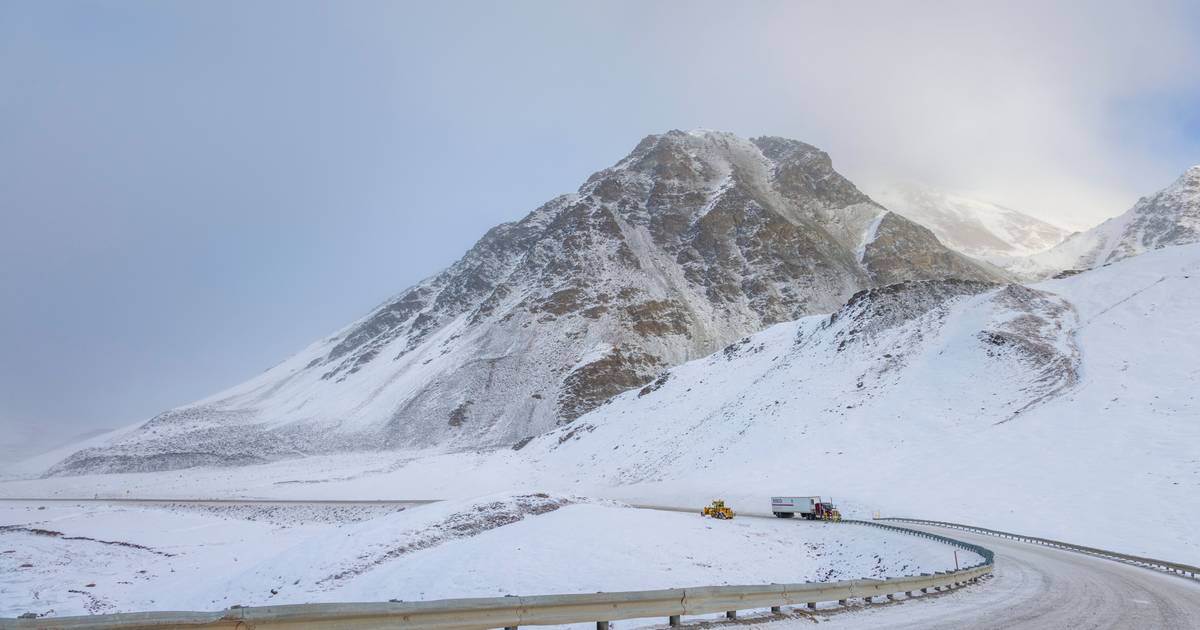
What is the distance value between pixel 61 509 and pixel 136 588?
4518 cm

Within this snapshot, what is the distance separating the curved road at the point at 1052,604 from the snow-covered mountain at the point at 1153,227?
6860 inches

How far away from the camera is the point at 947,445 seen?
51625 millimetres

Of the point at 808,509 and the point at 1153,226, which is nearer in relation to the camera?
the point at 808,509

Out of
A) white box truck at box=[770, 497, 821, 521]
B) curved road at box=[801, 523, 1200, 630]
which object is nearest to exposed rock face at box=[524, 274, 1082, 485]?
white box truck at box=[770, 497, 821, 521]

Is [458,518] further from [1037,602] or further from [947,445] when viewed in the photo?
[947,445]

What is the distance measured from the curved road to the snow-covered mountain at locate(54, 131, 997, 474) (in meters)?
85.2

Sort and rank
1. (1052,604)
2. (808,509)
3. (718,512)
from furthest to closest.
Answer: (808,509) < (718,512) < (1052,604)

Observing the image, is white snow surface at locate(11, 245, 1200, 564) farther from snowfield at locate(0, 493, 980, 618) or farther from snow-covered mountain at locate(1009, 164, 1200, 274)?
snow-covered mountain at locate(1009, 164, 1200, 274)

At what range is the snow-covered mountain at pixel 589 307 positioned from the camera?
111625 millimetres

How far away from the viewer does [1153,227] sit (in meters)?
177

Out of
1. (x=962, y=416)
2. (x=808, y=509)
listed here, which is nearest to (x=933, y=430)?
(x=962, y=416)

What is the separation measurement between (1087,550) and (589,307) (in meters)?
99.6

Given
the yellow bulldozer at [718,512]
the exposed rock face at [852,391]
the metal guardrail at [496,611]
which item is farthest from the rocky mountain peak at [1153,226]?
the metal guardrail at [496,611]

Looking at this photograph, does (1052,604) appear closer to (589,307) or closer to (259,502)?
(259,502)
